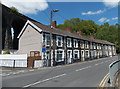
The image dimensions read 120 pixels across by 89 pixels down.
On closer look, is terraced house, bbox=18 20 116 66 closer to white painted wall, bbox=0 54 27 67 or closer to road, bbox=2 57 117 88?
white painted wall, bbox=0 54 27 67

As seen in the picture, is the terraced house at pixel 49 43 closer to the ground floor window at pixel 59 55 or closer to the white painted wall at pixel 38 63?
the ground floor window at pixel 59 55

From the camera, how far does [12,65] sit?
19422 millimetres

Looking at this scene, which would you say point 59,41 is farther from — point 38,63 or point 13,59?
point 13,59

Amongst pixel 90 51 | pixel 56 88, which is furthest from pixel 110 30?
pixel 56 88

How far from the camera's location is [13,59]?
787 inches

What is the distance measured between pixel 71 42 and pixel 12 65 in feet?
48.6

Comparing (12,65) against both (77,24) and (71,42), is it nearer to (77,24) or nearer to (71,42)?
(71,42)

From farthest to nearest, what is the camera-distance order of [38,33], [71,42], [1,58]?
1. [71,42]
2. [38,33]
3. [1,58]

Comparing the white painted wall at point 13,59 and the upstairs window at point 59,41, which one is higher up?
the upstairs window at point 59,41

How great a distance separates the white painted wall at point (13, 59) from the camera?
63.0ft

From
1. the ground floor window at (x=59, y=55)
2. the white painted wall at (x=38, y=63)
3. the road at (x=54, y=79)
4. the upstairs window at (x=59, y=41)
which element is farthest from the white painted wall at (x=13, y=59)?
the upstairs window at (x=59, y=41)

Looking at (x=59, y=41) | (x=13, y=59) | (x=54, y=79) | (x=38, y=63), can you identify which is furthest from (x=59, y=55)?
(x=54, y=79)

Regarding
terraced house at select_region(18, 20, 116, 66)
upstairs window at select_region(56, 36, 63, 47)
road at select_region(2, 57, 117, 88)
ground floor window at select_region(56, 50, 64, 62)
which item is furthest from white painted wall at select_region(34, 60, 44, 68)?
upstairs window at select_region(56, 36, 63, 47)

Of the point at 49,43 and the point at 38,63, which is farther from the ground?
the point at 49,43
